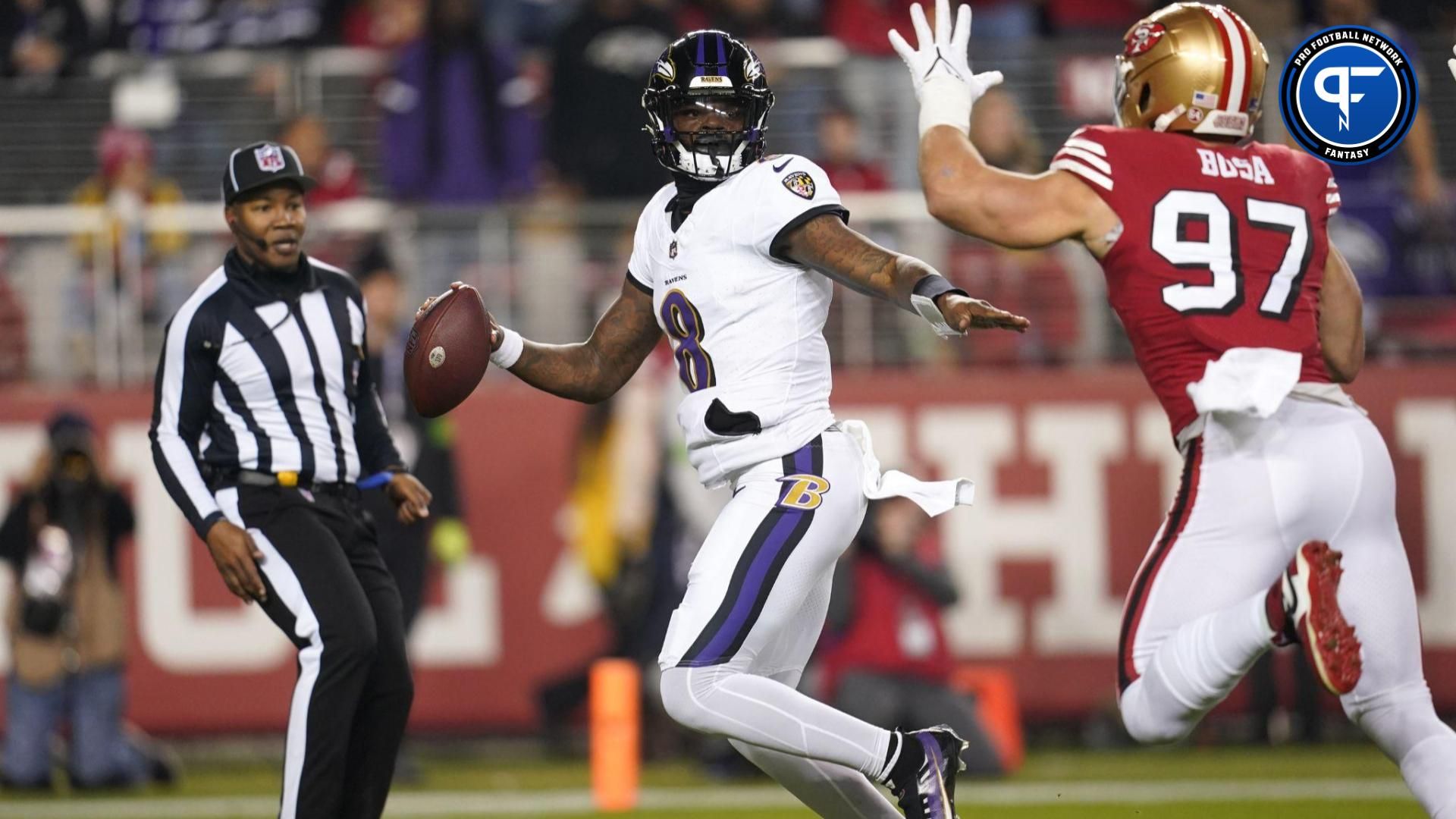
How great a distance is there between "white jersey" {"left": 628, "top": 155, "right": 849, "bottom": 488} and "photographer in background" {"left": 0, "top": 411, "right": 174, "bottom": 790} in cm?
496

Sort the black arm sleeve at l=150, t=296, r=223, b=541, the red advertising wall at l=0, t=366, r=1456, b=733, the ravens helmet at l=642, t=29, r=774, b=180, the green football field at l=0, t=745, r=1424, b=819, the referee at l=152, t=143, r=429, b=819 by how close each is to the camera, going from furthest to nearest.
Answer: the red advertising wall at l=0, t=366, r=1456, b=733 → the green football field at l=0, t=745, r=1424, b=819 → the black arm sleeve at l=150, t=296, r=223, b=541 → the referee at l=152, t=143, r=429, b=819 → the ravens helmet at l=642, t=29, r=774, b=180

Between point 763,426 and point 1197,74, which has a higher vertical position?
point 1197,74

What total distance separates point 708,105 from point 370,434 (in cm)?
160

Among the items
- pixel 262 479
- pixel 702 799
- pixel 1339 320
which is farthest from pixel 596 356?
pixel 702 799

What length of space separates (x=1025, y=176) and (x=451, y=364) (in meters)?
1.53

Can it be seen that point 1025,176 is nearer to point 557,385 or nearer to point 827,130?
point 557,385

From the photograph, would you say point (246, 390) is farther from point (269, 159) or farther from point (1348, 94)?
point (1348, 94)

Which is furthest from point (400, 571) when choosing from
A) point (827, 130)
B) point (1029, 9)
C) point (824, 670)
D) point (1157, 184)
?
point (1029, 9)

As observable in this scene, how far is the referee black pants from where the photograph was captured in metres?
5.12

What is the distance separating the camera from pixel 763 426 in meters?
4.64

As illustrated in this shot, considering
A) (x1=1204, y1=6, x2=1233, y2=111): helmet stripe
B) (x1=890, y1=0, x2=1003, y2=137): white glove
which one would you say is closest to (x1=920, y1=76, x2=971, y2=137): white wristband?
(x1=890, y1=0, x2=1003, y2=137): white glove

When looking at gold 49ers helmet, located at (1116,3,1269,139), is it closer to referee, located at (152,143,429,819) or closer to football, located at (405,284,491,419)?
football, located at (405,284,491,419)

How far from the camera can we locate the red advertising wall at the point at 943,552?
31.4ft

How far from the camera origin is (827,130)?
10031 millimetres
